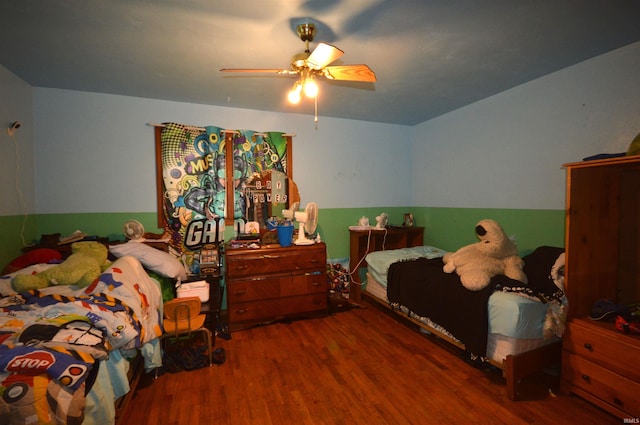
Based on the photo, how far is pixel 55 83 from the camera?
274 cm

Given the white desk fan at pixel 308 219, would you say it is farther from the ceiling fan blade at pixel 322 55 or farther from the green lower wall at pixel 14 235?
the green lower wall at pixel 14 235

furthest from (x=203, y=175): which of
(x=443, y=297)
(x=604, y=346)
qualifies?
(x=604, y=346)

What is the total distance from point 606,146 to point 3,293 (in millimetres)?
4859

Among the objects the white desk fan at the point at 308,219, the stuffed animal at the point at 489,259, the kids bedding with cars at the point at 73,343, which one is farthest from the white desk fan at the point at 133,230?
the stuffed animal at the point at 489,259

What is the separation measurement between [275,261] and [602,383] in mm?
2794

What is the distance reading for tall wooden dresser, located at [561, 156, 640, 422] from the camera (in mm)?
1693

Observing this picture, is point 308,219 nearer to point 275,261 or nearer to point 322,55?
point 275,261

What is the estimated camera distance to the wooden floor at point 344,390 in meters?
1.79

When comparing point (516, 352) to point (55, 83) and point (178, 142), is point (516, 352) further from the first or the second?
point (55, 83)

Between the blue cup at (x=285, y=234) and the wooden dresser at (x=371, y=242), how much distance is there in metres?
1.03

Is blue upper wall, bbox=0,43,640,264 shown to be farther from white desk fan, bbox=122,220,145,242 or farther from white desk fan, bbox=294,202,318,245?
white desk fan, bbox=294,202,318,245

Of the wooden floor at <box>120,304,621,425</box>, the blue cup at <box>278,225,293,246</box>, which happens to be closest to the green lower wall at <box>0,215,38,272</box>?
the wooden floor at <box>120,304,621,425</box>

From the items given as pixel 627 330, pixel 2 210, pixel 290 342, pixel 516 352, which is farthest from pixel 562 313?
pixel 2 210

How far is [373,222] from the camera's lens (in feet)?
14.0
